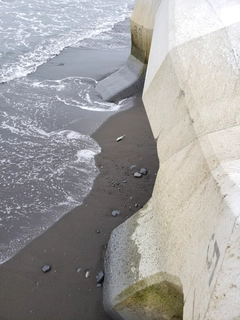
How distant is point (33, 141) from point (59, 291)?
12.9ft

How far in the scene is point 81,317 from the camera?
4.66 meters

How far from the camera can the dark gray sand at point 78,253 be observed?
15.6 ft

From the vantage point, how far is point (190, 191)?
3738 mm

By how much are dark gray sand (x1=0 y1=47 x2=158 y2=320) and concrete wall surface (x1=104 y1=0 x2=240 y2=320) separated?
0.39 meters

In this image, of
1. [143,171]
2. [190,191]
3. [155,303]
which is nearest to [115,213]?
[143,171]

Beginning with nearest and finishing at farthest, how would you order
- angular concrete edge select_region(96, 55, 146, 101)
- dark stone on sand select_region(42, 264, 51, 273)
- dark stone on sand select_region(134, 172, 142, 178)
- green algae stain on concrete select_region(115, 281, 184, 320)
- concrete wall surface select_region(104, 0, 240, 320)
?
concrete wall surface select_region(104, 0, 240, 320) < green algae stain on concrete select_region(115, 281, 184, 320) < dark stone on sand select_region(42, 264, 51, 273) < dark stone on sand select_region(134, 172, 142, 178) < angular concrete edge select_region(96, 55, 146, 101)

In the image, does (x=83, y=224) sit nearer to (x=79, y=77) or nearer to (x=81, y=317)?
(x=81, y=317)

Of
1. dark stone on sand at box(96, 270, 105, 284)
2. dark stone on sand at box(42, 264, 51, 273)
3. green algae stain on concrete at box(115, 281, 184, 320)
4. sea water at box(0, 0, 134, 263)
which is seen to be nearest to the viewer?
green algae stain on concrete at box(115, 281, 184, 320)

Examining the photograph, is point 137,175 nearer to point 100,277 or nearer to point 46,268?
point 100,277

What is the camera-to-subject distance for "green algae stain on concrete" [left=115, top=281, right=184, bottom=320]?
4.04 meters

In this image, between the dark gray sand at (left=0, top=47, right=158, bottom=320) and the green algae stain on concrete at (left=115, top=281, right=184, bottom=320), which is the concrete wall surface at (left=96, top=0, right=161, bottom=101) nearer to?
the dark gray sand at (left=0, top=47, right=158, bottom=320)

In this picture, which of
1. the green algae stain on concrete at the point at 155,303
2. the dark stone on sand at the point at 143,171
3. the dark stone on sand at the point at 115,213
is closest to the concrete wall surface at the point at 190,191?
the green algae stain on concrete at the point at 155,303

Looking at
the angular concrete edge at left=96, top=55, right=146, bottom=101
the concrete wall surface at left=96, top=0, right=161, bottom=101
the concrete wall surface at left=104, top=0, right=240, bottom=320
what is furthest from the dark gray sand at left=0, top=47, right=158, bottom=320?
the concrete wall surface at left=96, top=0, right=161, bottom=101

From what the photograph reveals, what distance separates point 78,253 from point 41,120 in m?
4.37
